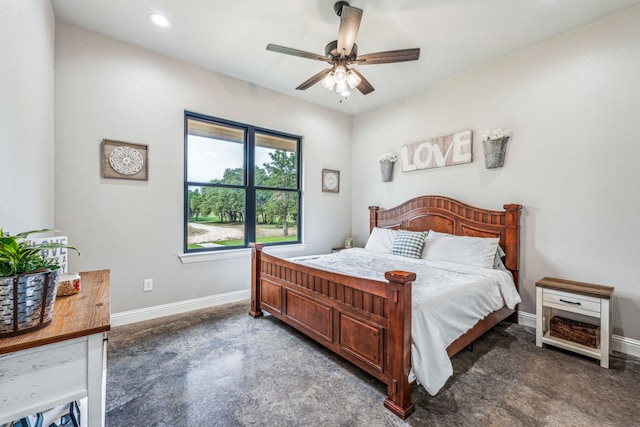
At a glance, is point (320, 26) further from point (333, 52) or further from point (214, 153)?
point (214, 153)

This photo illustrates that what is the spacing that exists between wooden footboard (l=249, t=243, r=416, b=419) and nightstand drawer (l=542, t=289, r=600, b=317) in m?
1.72

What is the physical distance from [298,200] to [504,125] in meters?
2.86

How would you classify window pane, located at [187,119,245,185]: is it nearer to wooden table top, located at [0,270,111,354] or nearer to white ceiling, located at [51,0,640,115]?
white ceiling, located at [51,0,640,115]

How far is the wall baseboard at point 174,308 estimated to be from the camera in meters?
2.88

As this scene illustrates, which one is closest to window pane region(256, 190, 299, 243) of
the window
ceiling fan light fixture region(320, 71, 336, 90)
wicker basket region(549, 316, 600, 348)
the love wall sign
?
the window

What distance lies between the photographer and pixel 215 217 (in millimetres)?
3633

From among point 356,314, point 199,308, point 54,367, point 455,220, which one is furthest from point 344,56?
point 199,308

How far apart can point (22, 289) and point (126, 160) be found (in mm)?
2462

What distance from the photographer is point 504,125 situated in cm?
313

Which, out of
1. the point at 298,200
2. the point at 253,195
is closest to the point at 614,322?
the point at 298,200

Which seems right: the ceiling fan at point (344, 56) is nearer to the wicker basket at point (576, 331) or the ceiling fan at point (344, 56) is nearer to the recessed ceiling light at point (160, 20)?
the recessed ceiling light at point (160, 20)

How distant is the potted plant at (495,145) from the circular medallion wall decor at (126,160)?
386 centimetres

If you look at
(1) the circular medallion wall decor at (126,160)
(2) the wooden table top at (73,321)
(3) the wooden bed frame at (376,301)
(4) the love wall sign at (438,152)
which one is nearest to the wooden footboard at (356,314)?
(3) the wooden bed frame at (376,301)

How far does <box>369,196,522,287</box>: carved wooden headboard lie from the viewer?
9.70 feet
